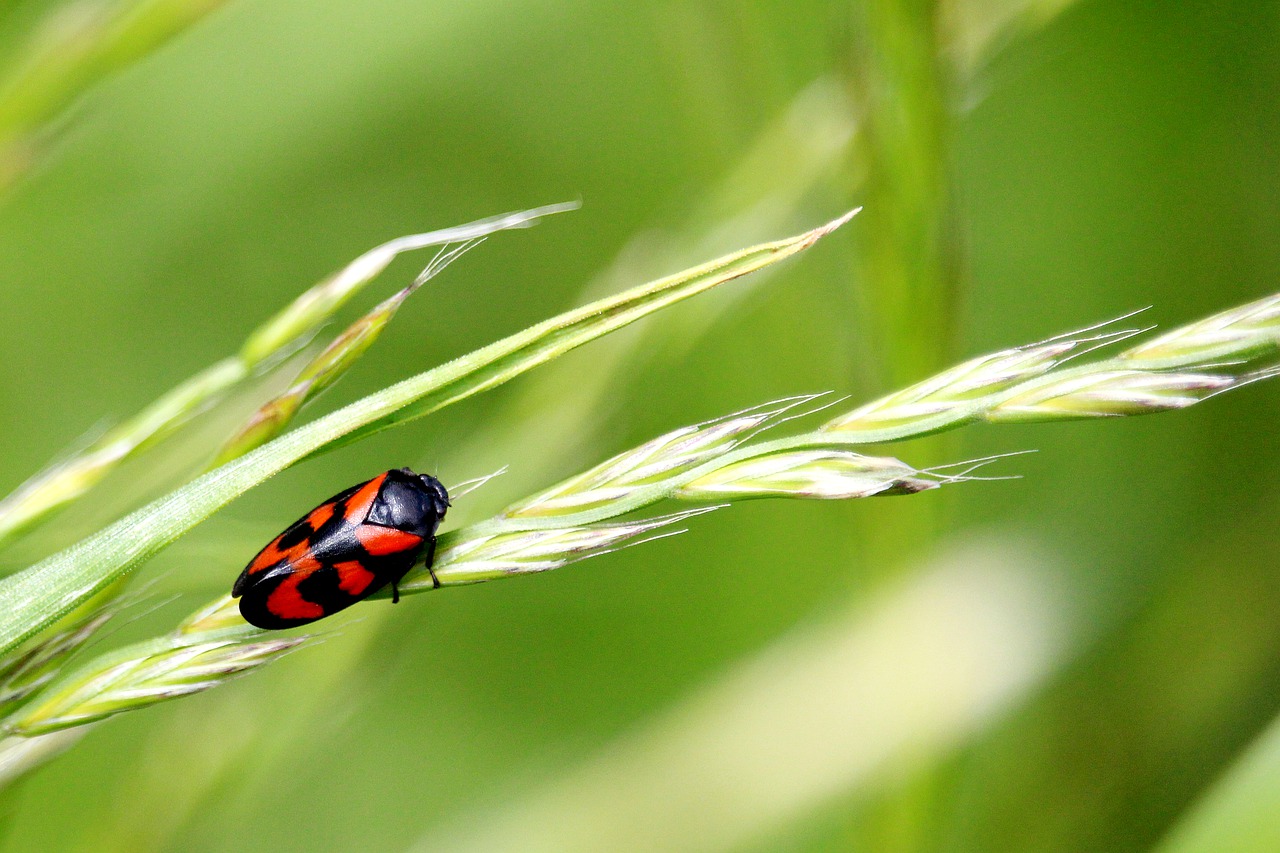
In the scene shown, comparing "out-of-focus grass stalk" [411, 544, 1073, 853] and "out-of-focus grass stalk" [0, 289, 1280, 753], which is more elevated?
"out-of-focus grass stalk" [0, 289, 1280, 753]

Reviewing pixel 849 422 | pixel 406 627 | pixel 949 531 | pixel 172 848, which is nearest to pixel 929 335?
pixel 849 422

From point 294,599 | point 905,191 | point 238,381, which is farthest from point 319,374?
point 905,191

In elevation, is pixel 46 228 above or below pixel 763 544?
above

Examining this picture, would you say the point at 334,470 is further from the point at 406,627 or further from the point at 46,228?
the point at 406,627

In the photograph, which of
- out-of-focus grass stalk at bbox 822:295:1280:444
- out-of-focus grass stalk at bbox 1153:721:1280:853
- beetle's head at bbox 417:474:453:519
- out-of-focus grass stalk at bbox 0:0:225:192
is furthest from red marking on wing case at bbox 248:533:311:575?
out-of-focus grass stalk at bbox 1153:721:1280:853

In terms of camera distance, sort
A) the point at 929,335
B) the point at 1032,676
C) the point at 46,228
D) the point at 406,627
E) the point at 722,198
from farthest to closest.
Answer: the point at 46,228 → the point at 1032,676 → the point at 722,198 → the point at 406,627 → the point at 929,335

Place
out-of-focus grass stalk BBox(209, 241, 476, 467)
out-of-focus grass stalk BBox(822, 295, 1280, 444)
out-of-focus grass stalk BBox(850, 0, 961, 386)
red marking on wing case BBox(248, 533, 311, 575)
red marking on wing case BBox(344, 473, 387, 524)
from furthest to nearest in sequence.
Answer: red marking on wing case BBox(344, 473, 387, 524) → red marking on wing case BBox(248, 533, 311, 575) → out-of-focus grass stalk BBox(850, 0, 961, 386) → out-of-focus grass stalk BBox(209, 241, 476, 467) → out-of-focus grass stalk BBox(822, 295, 1280, 444)

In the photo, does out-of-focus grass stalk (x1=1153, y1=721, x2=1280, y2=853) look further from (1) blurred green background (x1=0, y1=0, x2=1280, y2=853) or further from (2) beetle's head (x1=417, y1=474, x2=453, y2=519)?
(2) beetle's head (x1=417, y1=474, x2=453, y2=519)

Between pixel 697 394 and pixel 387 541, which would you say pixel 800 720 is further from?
pixel 387 541
